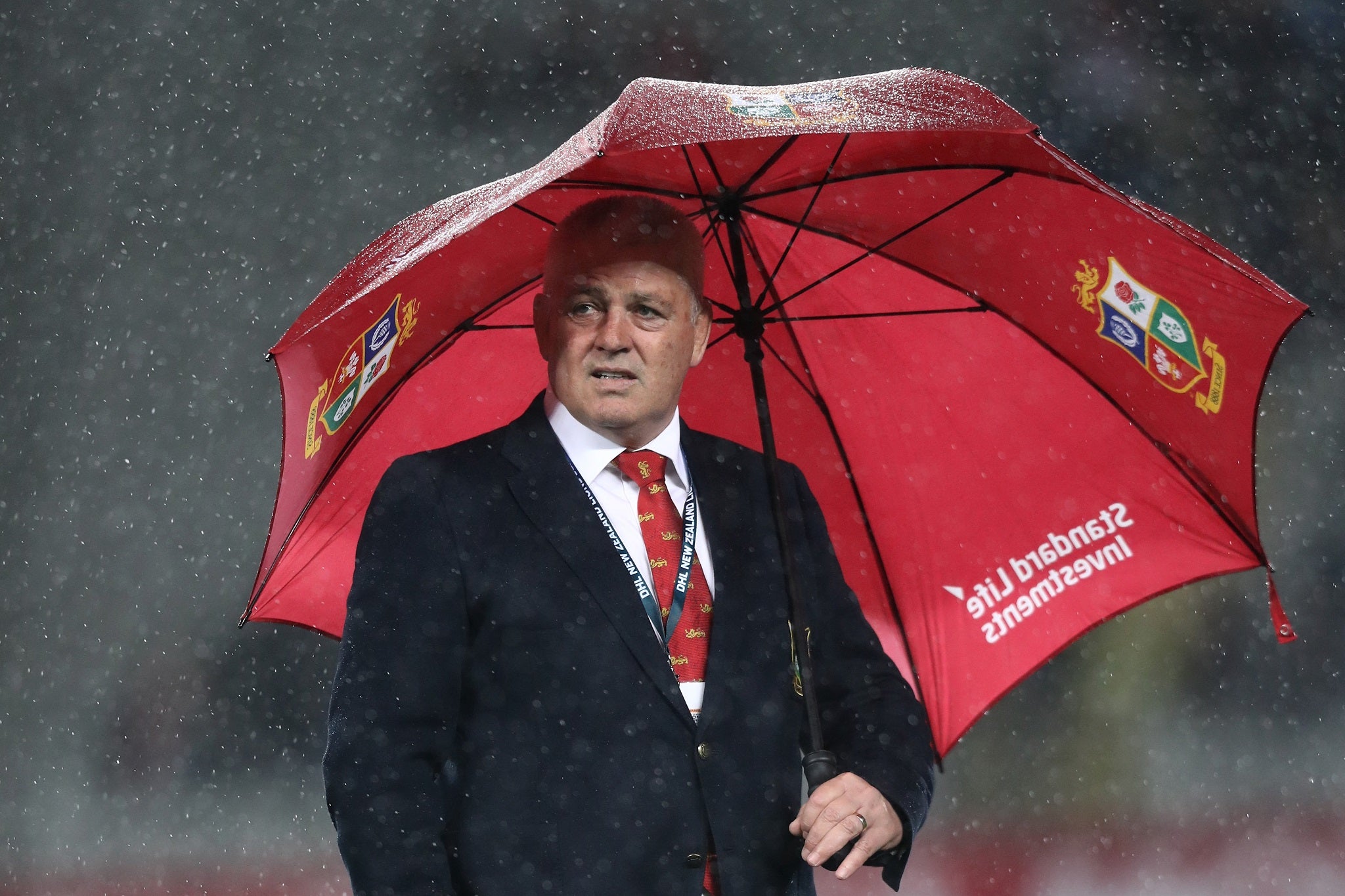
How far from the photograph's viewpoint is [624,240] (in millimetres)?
1929

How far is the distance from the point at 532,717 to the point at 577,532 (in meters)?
0.24

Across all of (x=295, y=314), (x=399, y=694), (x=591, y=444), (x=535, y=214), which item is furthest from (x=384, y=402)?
(x=295, y=314)

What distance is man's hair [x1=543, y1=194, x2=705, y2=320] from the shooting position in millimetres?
1926

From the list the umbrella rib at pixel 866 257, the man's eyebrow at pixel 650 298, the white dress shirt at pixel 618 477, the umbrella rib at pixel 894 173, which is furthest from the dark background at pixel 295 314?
the man's eyebrow at pixel 650 298

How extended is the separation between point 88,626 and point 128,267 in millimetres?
2805

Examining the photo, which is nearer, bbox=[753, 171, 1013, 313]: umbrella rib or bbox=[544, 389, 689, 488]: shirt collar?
bbox=[544, 389, 689, 488]: shirt collar

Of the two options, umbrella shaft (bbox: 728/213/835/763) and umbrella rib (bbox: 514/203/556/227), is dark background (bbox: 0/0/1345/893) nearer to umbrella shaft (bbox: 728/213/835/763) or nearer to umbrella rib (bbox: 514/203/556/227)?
umbrella shaft (bbox: 728/213/835/763)

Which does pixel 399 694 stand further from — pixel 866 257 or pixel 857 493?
pixel 866 257

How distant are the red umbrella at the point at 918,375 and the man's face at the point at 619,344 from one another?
0.60 ft

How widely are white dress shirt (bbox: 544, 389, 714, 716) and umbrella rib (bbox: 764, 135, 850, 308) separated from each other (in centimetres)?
44

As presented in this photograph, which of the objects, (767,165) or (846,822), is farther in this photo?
(767,165)

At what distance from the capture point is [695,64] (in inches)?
420

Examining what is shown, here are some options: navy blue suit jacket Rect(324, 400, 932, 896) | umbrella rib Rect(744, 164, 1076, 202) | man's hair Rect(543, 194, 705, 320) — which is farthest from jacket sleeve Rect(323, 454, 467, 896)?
umbrella rib Rect(744, 164, 1076, 202)

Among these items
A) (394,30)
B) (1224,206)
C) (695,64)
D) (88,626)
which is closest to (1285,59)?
(1224,206)
